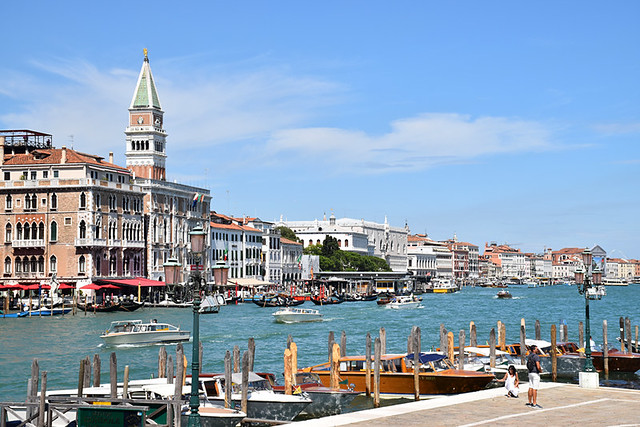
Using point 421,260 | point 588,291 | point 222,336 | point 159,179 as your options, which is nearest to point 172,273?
point 588,291

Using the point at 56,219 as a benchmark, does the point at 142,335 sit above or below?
below

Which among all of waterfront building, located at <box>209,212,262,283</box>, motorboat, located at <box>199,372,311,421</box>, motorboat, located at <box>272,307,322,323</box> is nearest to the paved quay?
motorboat, located at <box>199,372,311,421</box>

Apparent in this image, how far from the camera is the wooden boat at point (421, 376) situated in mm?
22578

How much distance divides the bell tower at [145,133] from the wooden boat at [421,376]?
6336 centimetres

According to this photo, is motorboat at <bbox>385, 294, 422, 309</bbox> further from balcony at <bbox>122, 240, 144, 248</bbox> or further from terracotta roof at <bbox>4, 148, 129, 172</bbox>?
terracotta roof at <bbox>4, 148, 129, 172</bbox>

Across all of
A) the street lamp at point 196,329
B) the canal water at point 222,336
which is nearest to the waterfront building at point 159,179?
the canal water at point 222,336

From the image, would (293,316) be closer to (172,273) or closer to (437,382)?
(437,382)

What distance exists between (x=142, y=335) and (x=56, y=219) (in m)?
31.4

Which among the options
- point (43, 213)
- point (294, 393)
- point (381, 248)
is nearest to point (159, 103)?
point (43, 213)

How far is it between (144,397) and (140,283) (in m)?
53.4

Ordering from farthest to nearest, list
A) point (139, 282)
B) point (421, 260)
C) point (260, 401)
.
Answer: point (421, 260) < point (139, 282) < point (260, 401)

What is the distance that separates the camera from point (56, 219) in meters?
69.1

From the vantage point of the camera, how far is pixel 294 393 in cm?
2083

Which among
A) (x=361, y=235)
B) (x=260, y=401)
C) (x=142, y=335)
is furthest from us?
(x=361, y=235)
